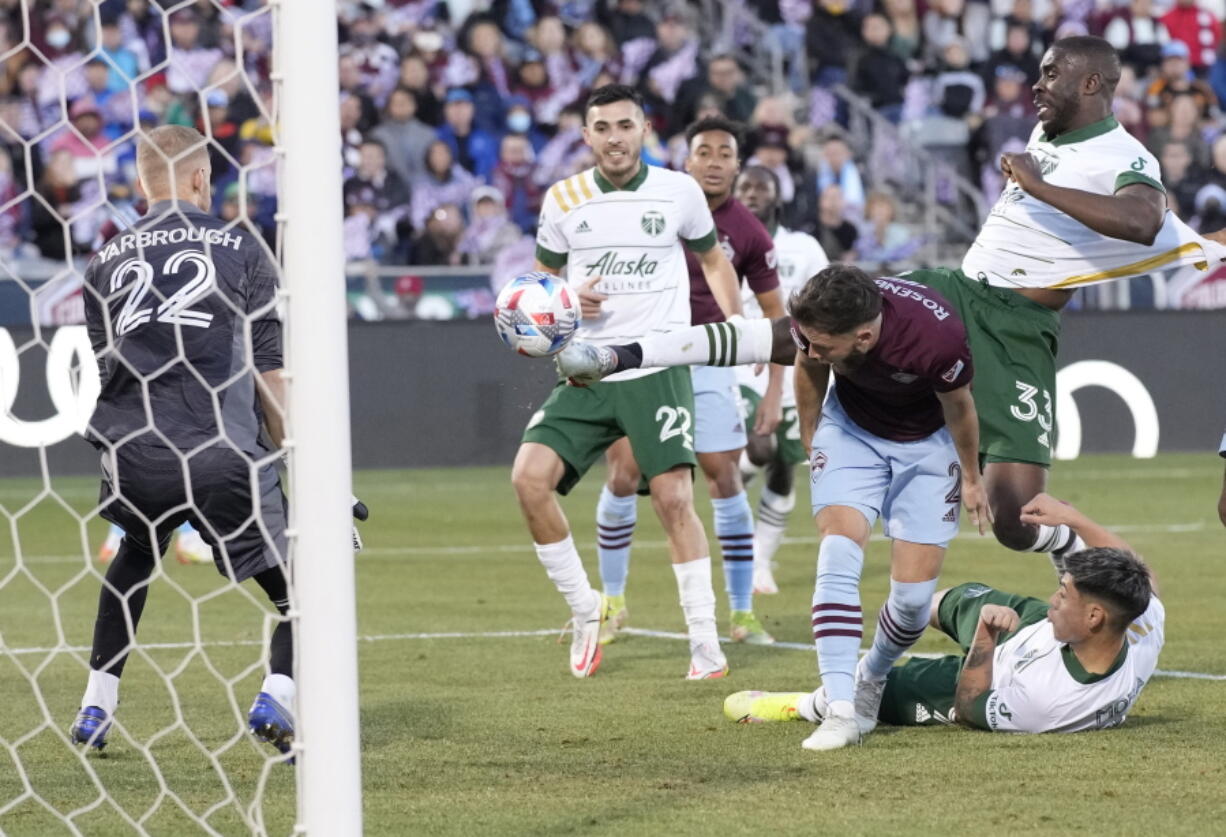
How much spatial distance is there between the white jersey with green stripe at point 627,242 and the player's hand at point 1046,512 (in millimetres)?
1914

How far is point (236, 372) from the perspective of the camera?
5.37 metres

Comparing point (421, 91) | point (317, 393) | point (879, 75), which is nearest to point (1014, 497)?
point (317, 393)

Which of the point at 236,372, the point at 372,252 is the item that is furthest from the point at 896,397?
the point at 372,252

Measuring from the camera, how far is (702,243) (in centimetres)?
752

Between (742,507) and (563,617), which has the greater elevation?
(742,507)

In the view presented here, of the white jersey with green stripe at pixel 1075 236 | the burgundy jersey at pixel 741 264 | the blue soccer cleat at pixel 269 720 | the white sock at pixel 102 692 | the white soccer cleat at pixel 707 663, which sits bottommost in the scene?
the white soccer cleat at pixel 707 663

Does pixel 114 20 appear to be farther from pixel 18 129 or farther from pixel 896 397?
pixel 896 397

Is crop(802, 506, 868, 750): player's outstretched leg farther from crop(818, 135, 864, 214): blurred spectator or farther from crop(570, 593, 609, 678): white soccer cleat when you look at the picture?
crop(818, 135, 864, 214): blurred spectator

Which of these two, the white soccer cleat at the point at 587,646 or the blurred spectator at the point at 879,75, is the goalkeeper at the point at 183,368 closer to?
the white soccer cleat at the point at 587,646

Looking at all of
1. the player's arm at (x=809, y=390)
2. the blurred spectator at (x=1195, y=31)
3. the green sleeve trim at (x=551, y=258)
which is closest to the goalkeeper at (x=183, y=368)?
the player's arm at (x=809, y=390)

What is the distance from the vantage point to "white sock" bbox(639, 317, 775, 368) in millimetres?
6043

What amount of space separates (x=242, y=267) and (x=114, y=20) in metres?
13.0

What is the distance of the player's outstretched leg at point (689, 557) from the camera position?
6.98m

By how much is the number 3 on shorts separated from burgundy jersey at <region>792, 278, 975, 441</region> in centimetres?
141
